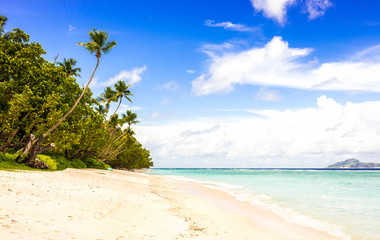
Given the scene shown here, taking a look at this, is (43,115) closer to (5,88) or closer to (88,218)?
(5,88)

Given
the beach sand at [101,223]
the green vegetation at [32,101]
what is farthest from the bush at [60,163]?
the beach sand at [101,223]

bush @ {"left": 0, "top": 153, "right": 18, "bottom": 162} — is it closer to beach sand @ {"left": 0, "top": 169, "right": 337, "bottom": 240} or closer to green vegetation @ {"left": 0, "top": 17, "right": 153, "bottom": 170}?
green vegetation @ {"left": 0, "top": 17, "right": 153, "bottom": 170}

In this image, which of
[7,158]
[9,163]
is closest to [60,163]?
[7,158]

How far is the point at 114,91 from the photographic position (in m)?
52.8

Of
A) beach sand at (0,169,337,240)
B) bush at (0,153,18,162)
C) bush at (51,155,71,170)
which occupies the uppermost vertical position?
bush at (0,153,18,162)

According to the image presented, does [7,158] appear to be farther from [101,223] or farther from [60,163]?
[101,223]

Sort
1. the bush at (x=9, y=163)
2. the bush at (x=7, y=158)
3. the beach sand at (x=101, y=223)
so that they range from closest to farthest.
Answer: the beach sand at (x=101, y=223), the bush at (x=9, y=163), the bush at (x=7, y=158)

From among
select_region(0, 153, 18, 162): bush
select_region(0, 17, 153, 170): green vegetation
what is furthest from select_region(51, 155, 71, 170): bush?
select_region(0, 153, 18, 162): bush

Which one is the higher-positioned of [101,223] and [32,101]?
[32,101]

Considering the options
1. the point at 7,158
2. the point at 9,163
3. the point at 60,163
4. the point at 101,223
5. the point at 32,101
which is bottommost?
the point at 101,223

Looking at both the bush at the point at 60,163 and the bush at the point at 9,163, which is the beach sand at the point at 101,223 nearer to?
the bush at the point at 9,163

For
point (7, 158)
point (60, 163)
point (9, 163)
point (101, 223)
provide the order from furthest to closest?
1. point (60, 163)
2. point (7, 158)
3. point (9, 163)
4. point (101, 223)

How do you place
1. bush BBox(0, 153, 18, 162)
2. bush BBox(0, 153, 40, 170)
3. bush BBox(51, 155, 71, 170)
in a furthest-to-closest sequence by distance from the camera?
1. bush BBox(51, 155, 71, 170)
2. bush BBox(0, 153, 18, 162)
3. bush BBox(0, 153, 40, 170)

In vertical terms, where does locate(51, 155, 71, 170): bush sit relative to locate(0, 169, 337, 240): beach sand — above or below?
above
